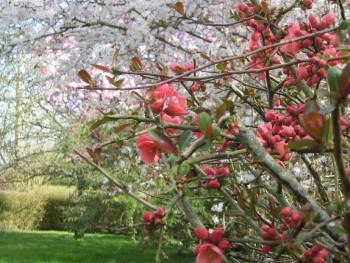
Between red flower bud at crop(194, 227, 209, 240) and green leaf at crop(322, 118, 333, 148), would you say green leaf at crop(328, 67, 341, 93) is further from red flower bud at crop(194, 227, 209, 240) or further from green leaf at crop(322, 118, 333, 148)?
red flower bud at crop(194, 227, 209, 240)

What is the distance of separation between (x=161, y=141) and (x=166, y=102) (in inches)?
7.1

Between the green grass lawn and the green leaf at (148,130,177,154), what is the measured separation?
624 centimetres

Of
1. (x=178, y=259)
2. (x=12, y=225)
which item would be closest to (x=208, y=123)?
(x=178, y=259)

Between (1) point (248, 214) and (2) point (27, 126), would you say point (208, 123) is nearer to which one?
(1) point (248, 214)

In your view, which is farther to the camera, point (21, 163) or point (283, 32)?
point (21, 163)

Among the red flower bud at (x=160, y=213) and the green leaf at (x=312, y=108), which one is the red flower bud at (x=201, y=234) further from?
the green leaf at (x=312, y=108)

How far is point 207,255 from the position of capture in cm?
107

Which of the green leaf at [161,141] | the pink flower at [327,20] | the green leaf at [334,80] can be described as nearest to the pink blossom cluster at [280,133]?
the pink flower at [327,20]

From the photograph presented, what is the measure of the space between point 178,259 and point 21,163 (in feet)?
18.8

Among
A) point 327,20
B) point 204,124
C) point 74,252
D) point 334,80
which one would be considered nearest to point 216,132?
point 204,124

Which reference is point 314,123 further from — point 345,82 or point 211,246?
point 211,246

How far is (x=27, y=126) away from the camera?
13.5 metres

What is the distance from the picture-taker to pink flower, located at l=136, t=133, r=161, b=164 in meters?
1.12

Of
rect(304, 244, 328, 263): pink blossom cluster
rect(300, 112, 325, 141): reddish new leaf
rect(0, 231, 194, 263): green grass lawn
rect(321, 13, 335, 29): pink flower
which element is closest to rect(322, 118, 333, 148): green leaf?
rect(300, 112, 325, 141): reddish new leaf
